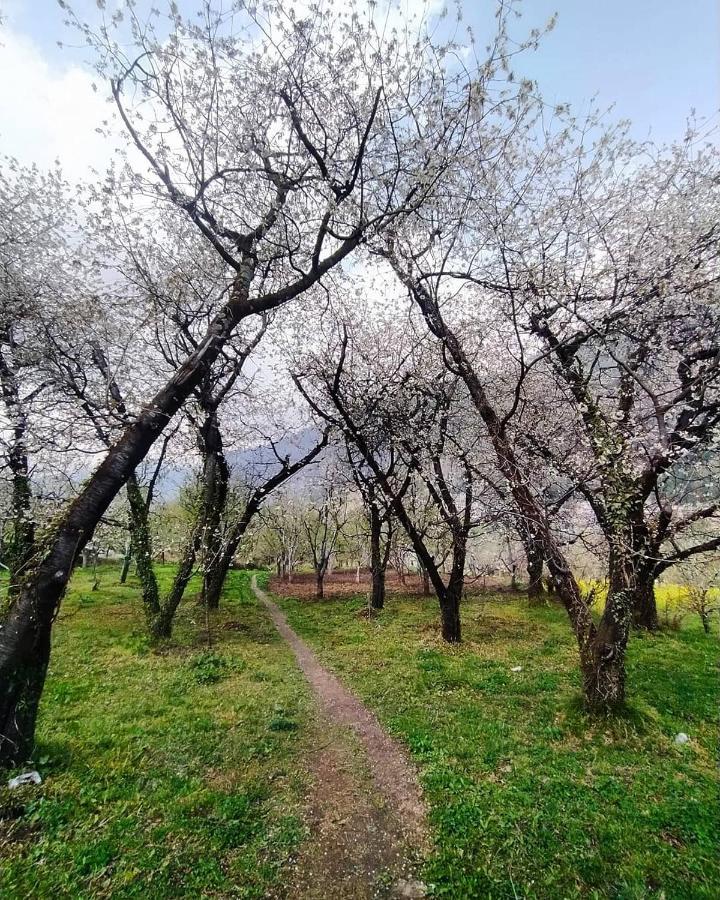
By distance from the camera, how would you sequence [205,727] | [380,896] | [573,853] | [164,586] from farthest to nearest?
[164,586] < [205,727] < [573,853] < [380,896]

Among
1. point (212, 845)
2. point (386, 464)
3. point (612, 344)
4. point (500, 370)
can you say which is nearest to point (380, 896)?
point (212, 845)

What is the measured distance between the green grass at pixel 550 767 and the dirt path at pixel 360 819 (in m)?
0.31

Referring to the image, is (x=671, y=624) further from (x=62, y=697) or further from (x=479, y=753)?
(x=62, y=697)

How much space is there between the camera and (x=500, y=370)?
42.3 feet

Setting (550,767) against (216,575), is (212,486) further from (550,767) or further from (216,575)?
(550,767)

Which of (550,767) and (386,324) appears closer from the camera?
(550,767)

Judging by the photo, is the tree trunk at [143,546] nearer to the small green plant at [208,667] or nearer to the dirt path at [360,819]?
the small green plant at [208,667]

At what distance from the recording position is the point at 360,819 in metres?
5.20

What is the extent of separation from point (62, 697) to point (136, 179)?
1021 cm

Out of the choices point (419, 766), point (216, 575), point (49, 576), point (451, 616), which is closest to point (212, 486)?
point (216, 575)

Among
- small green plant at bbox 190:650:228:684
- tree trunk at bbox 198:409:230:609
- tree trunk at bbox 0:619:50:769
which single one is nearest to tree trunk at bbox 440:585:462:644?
small green plant at bbox 190:650:228:684

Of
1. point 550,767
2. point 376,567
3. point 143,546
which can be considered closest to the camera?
point 550,767

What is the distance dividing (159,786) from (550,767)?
18.7ft

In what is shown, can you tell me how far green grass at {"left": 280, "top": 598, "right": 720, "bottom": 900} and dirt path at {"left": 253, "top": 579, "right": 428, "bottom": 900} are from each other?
12.3 inches
